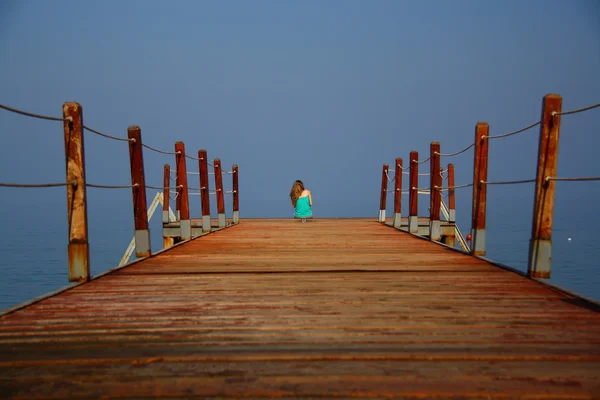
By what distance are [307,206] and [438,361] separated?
947cm

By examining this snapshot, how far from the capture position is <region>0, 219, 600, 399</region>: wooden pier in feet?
5.42

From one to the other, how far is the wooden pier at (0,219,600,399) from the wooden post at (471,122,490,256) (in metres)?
1.09

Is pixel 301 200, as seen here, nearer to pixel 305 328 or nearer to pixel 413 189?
pixel 413 189

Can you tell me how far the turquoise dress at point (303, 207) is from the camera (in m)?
11.3

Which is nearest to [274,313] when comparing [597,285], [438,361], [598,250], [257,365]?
[257,365]

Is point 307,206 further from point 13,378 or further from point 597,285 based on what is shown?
point 597,285

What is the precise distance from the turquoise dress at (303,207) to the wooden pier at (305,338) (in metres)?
7.42

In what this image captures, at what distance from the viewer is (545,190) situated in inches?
146

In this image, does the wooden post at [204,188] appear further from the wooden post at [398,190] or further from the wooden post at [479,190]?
the wooden post at [479,190]

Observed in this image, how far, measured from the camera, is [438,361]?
1872 millimetres

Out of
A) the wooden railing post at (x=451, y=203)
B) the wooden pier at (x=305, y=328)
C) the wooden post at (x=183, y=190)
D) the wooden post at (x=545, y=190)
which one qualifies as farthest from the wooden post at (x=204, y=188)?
the wooden railing post at (x=451, y=203)

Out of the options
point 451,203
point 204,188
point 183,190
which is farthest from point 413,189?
point 451,203

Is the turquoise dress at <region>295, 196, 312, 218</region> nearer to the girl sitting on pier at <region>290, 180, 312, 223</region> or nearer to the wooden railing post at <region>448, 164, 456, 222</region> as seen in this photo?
the girl sitting on pier at <region>290, 180, 312, 223</region>

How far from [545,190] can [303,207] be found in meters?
7.83
